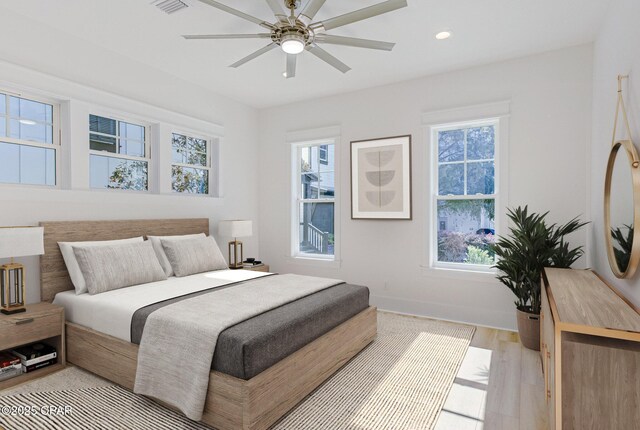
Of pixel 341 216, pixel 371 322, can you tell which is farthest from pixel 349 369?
pixel 341 216

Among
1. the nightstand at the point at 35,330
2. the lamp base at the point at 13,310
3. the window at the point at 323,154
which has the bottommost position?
the nightstand at the point at 35,330

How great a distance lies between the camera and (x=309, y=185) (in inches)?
203

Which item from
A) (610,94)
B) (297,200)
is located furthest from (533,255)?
(297,200)

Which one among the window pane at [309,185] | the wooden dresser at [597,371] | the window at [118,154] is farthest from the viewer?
the window pane at [309,185]

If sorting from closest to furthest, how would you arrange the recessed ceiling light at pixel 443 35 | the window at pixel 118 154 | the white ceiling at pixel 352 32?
1. the white ceiling at pixel 352 32
2. the recessed ceiling light at pixel 443 35
3. the window at pixel 118 154

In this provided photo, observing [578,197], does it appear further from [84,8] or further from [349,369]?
[84,8]

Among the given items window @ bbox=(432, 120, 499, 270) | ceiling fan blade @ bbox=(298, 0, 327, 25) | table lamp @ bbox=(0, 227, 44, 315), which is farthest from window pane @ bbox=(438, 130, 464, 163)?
table lamp @ bbox=(0, 227, 44, 315)

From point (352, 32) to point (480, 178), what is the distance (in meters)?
2.07

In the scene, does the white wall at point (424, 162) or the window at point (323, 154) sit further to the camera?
the window at point (323, 154)

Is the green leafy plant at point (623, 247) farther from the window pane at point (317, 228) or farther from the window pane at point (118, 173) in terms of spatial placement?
the window pane at point (118, 173)

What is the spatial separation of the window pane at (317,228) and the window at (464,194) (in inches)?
57.3

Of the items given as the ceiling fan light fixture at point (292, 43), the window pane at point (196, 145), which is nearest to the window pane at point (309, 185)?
the window pane at point (196, 145)

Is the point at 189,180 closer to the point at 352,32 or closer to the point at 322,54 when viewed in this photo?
the point at 322,54

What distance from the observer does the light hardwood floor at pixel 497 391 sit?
209 cm
